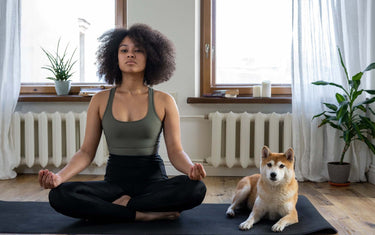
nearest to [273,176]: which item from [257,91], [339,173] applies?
[339,173]

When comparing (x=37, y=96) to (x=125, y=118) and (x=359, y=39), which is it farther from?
Answer: (x=359, y=39)

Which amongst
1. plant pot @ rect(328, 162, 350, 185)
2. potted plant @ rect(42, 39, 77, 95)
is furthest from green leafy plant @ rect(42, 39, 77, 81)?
plant pot @ rect(328, 162, 350, 185)

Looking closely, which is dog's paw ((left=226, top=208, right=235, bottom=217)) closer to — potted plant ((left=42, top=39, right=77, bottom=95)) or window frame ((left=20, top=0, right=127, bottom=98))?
window frame ((left=20, top=0, right=127, bottom=98))

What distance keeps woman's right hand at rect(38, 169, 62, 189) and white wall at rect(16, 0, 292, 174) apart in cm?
170

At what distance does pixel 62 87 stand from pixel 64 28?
54 centimetres

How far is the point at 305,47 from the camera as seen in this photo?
3.28m

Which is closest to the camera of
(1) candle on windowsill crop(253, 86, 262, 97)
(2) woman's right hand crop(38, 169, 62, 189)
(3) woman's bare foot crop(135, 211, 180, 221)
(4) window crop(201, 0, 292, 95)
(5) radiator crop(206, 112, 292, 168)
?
(2) woman's right hand crop(38, 169, 62, 189)

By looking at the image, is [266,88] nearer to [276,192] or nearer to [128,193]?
[276,192]

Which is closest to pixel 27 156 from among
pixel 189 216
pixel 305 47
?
pixel 189 216

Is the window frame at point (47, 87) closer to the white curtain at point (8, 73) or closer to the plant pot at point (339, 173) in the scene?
the white curtain at point (8, 73)

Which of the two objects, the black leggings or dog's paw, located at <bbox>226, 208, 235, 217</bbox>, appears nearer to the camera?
the black leggings

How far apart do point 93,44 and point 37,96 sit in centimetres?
64

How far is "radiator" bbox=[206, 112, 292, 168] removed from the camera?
3.35m

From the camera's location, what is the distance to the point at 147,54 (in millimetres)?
2150
